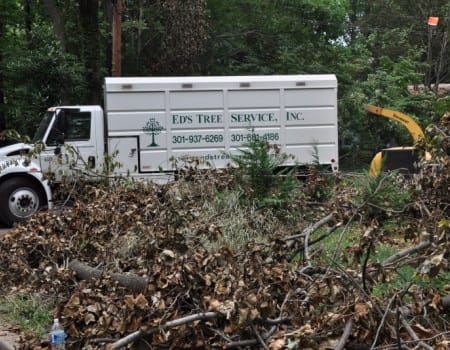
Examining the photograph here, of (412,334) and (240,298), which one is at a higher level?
(240,298)

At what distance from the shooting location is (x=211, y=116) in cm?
1396

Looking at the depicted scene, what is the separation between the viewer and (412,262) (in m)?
4.35

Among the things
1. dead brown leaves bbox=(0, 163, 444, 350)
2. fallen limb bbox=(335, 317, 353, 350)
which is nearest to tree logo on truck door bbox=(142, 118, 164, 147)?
dead brown leaves bbox=(0, 163, 444, 350)

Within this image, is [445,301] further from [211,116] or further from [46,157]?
[211,116]

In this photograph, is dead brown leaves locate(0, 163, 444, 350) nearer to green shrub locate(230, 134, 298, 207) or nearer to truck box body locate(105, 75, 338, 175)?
green shrub locate(230, 134, 298, 207)

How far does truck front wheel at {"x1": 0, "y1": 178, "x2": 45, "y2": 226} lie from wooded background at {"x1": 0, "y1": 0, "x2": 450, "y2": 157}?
6039 mm

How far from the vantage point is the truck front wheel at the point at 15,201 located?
39.6 ft

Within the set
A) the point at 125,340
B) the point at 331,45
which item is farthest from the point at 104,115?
the point at 331,45

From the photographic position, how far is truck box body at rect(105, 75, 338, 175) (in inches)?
537

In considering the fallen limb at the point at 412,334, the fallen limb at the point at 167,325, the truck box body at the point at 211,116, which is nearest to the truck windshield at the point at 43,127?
the truck box body at the point at 211,116

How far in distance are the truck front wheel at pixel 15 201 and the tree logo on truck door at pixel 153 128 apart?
3.00 m

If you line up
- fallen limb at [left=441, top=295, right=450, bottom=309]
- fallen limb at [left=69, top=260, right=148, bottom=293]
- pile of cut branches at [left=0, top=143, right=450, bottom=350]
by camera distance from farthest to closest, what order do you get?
fallen limb at [left=69, top=260, right=148, bottom=293] → fallen limb at [left=441, top=295, right=450, bottom=309] → pile of cut branches at [left=0, top=143, right=450, bottom=350]

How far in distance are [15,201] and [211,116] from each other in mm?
4705

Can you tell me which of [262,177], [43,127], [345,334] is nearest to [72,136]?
[43,127]
